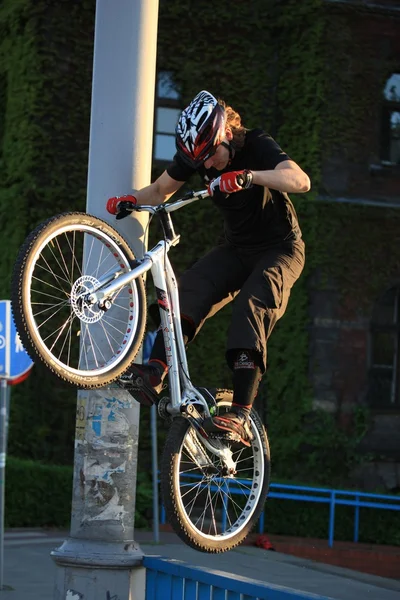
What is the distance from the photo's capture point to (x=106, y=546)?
627 centimetres

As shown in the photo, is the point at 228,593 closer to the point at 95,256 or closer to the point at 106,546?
the point at 106,546

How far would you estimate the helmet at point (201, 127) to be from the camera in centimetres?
545

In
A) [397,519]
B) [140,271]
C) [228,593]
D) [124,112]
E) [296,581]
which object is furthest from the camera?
[397,519]

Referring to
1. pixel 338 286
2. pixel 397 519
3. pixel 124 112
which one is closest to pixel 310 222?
pixel 338 286

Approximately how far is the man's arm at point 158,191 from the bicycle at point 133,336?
0.19 m

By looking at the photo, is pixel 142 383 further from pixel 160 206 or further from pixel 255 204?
pixel 255 204

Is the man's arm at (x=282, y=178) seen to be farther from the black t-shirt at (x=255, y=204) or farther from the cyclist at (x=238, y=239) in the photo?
the black t-shirt at (x=255, y=204)

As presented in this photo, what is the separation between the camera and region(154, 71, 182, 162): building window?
63.3 ft

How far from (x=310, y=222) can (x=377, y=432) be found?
12.5 feet

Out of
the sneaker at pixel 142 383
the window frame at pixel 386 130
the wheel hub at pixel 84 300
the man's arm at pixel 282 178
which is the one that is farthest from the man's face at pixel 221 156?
the window frame at pixel 386 130

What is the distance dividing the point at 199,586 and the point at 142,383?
4.35ft

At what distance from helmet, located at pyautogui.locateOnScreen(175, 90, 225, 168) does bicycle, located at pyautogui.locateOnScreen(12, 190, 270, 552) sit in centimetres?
25

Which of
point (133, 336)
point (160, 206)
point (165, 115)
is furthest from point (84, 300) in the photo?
point (165, 115)

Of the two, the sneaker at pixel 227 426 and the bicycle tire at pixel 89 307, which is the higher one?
the bicycle tire at pixel 89 307
